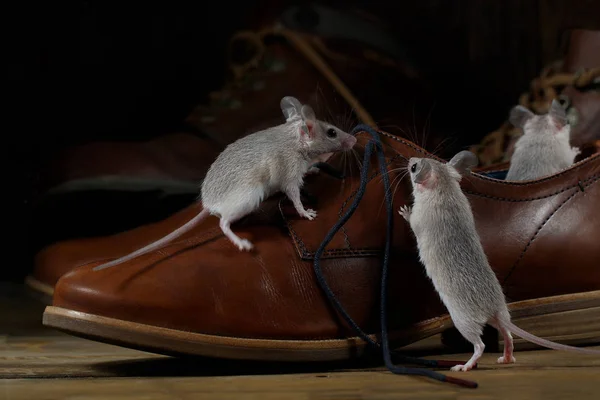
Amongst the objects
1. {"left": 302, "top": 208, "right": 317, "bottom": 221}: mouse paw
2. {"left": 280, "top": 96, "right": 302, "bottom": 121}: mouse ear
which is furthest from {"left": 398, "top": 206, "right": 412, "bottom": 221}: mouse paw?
{"left": 280, "top": 96, "right": 302, "bottom": 121}: mouse ear

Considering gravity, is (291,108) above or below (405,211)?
above

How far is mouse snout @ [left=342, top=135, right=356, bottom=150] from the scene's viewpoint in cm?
131

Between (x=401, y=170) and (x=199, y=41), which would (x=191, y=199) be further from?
(x=401, y=170)

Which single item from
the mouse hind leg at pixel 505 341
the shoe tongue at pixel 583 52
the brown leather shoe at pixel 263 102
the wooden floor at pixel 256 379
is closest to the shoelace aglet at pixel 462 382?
the wooden floor at pixel 256 379

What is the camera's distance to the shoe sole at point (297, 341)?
1.10 metres

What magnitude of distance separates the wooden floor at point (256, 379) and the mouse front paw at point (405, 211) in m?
0.21

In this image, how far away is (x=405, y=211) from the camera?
124cm

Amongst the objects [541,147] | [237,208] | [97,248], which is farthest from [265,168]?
[97,248]

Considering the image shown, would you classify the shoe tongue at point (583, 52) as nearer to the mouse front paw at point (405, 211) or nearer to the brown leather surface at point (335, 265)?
the brown leather surface at point (335, 265)

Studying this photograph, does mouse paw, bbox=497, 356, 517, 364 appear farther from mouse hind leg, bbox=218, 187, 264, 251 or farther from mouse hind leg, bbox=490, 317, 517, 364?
mouse hind leg, bbox=218, 187, 264, 251

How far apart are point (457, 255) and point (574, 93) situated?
37.5 inches

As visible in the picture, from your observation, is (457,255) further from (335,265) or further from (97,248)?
(97,248)

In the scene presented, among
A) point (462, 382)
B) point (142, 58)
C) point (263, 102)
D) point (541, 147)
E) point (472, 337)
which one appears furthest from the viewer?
point (142, 58)

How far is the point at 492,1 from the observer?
98.7 inches
